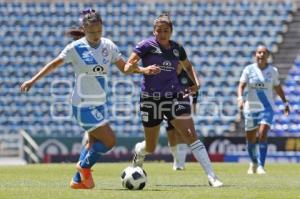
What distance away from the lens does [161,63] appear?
11.6m

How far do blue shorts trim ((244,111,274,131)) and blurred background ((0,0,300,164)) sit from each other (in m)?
8.98

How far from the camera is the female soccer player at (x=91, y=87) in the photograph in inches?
410

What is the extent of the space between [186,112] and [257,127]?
6.00 m

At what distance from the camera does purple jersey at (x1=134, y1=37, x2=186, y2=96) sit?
11.6 meters

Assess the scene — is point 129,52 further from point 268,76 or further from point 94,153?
point 94,153

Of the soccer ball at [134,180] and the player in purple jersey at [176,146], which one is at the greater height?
the soccer ball at [134,180]

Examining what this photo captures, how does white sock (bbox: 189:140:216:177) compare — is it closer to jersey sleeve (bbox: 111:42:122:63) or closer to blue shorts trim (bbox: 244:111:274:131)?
jersey sleeve (bbox: 111:42:122:63)

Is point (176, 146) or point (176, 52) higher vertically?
point (176, 52)

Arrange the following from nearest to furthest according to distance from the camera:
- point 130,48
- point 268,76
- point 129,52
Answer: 1. point 268,76
2. point 129,52
3. point 130,48

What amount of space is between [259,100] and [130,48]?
14.0 m

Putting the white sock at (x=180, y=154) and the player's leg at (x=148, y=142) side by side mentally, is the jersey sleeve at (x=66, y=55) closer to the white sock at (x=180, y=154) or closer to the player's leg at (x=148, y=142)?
the player's leg at (x=148, y=142)

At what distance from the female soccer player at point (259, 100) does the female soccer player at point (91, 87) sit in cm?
645


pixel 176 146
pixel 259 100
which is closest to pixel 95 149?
pixel 176 146

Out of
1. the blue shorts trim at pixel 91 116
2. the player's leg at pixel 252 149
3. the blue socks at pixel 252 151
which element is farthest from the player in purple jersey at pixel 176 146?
the blue shorts trim at pixel 91 116
